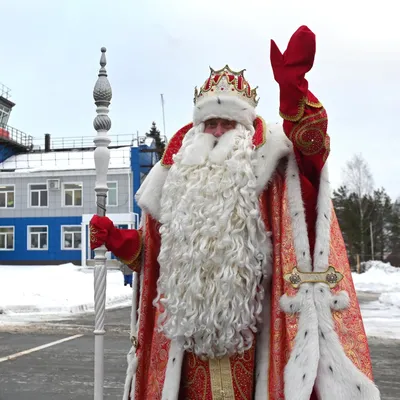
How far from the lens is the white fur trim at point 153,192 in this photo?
2.86 m

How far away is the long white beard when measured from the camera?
242cm

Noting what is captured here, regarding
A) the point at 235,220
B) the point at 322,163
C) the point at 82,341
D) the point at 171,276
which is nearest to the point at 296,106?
the point at 322,163

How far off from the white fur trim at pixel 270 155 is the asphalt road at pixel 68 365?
4059mm

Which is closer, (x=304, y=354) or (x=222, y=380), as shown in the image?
(x=304, y=354)

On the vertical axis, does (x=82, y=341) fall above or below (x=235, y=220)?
below

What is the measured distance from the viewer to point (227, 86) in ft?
9.33

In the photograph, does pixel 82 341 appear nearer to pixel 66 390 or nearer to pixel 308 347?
pixel 66 390

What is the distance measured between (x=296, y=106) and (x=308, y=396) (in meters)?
1.26

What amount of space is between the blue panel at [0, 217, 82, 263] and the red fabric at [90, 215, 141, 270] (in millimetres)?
28281

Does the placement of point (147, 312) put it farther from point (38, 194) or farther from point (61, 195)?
point (38, 194)

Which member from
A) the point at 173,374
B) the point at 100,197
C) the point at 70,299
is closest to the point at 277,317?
the point at 173,374

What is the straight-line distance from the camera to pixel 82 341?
901 centimetres

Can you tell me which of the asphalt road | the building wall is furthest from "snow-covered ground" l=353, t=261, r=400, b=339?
the building wall

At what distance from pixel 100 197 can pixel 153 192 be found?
1.18 feet
